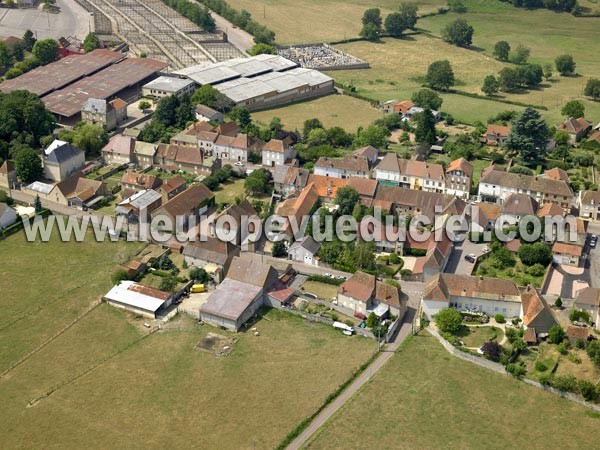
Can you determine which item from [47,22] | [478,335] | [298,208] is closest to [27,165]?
[298,208]

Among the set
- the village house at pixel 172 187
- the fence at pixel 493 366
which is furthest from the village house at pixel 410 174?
the fence at pixel 493 366

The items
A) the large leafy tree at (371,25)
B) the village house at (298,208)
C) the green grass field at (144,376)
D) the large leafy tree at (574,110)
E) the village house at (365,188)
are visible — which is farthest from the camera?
A: the large leafy tree at (371,25)

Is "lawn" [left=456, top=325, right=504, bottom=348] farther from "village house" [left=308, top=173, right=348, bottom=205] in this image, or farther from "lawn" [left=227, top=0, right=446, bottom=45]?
"lawn" [left=227, top=0, right=446, bottom=45]

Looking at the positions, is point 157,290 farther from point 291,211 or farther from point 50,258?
point 291,211

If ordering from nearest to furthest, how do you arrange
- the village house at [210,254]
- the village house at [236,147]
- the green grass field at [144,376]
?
the green grass field at [144,376] < the village house at [210,254] < the village house at [236,147]

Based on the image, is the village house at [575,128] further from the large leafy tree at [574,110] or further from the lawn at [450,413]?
the lawn at [450,413]
